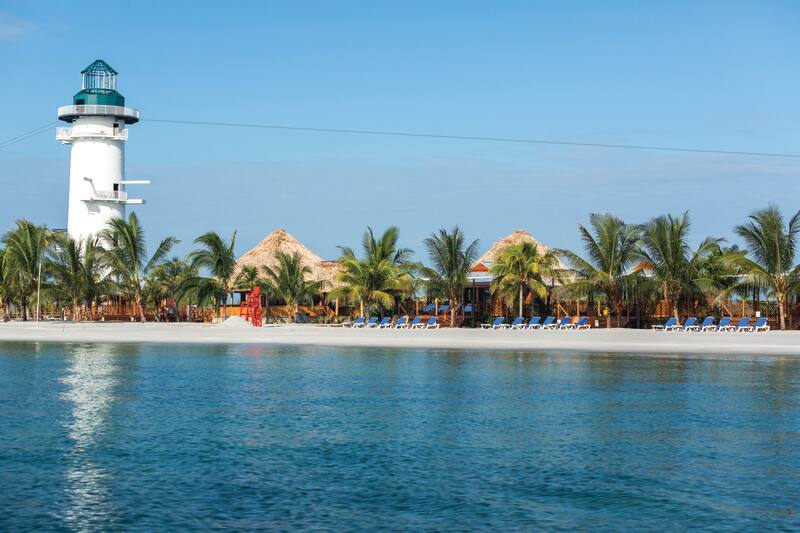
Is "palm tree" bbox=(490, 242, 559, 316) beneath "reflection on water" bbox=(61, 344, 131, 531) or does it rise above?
above

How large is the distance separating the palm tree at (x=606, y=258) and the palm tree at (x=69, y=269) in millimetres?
22607

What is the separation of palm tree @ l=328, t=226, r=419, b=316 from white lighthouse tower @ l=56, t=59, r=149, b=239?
18564 millimetres

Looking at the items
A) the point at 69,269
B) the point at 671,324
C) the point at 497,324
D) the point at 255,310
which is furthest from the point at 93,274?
the point at 671,324

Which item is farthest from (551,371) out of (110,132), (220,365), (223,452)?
(110,132)

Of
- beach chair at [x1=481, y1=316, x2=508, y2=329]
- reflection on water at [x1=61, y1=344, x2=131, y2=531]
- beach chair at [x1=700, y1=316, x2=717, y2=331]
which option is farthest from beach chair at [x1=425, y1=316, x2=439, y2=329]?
reflection on water at [x1=61, y1=344, x2=131, y2=531]

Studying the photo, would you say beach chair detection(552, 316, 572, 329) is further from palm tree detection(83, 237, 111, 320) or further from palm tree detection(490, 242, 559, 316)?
palm tree detection(83, 237, 111, 320)

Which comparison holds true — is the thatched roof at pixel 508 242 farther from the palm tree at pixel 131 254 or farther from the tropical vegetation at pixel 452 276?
the palm tree at pixel 131 254

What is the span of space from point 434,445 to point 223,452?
2583 millimetres

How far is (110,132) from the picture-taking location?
5350cm

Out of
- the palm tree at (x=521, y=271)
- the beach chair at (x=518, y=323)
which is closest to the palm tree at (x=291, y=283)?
the palm tree at (x=521, y=271)

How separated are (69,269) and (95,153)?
11052 mm

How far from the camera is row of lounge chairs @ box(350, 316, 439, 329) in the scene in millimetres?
39938

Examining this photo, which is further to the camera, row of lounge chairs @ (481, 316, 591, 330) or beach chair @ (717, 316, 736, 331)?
row of lounge chairs @ (481, 316, 591, 330)

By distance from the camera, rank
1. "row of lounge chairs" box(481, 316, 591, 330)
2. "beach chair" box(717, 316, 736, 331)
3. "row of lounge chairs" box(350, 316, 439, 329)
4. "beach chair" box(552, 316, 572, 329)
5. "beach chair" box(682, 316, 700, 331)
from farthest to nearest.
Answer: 1. "row of lounge chairs" box(350, 316, 439, 329)
2. "row of lounge chairs" box(481, 316, 591, 330)
3. "beach chair" box(552, 316, 572, 329)
4. "beach chair" box(682, 316, 700, 331)
5. "beach chair" box(717, 316, 736, 331)
